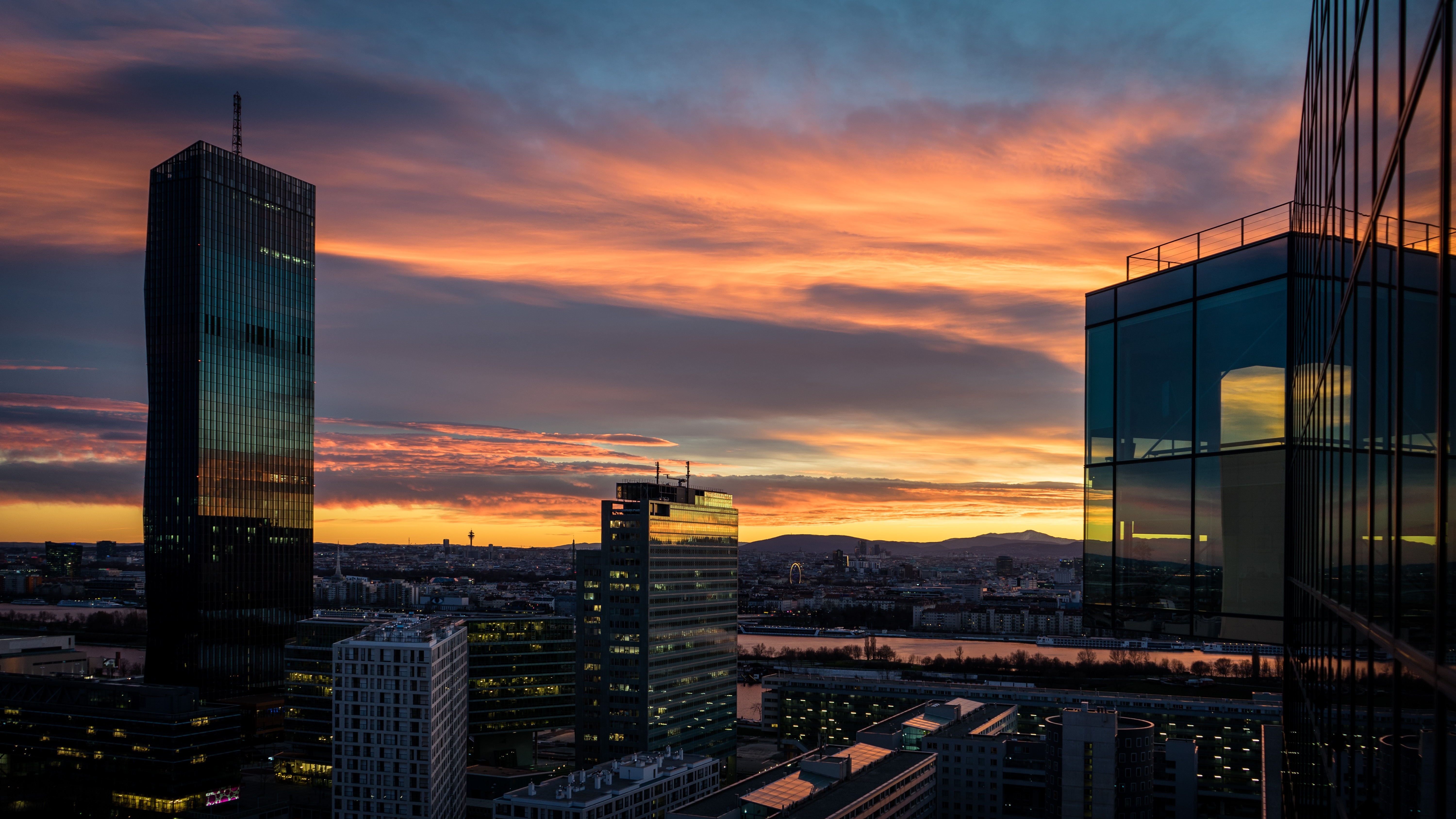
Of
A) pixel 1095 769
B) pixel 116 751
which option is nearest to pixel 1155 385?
pixel 1095 769

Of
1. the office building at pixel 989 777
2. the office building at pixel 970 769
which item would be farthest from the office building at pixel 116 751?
the office building at pixel 989 777

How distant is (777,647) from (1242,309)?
Result: 160376mm

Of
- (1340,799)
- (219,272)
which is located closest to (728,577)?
(219,272)

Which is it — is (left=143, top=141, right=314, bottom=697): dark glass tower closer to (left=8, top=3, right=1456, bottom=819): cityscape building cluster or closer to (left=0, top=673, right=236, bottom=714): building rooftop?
(left=8, top=3, right=1456, bottom=819): cityscape building cluster

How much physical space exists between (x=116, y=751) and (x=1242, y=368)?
→ 70.3m

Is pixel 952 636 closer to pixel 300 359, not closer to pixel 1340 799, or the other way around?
pixel 300 359

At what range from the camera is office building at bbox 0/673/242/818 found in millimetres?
62562

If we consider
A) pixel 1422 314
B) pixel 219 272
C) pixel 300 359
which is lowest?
pixel 1422 314

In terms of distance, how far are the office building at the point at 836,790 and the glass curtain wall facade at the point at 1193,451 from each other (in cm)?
3181

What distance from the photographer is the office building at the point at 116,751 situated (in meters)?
62.6

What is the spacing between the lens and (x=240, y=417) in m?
99.5

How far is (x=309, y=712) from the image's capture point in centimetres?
7719

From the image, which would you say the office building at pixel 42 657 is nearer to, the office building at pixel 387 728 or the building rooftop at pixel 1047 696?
the office building at pixel 387 728

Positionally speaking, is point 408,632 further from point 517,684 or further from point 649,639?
point 517,684
